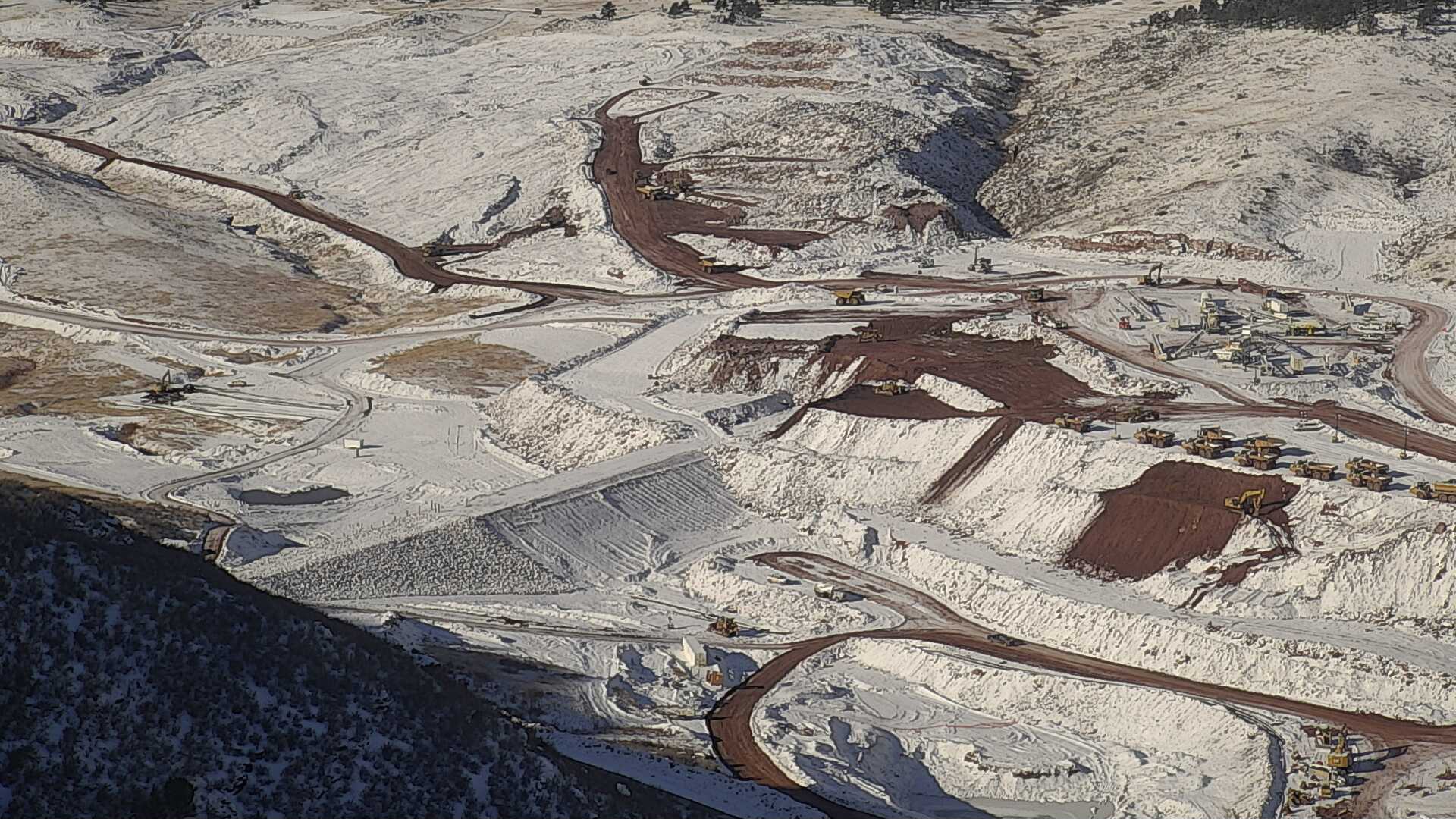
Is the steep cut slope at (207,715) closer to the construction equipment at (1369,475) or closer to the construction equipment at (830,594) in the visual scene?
the construction equipment at (830,594)

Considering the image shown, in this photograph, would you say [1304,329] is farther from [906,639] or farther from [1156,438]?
[906,639]

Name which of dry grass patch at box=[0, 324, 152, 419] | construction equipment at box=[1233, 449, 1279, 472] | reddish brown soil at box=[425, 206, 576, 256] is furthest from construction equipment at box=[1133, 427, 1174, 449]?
reddish brown soil at box=[425, 206, 576, 256]

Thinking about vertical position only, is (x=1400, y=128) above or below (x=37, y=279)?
above

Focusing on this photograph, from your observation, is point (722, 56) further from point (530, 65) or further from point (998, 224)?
point (998, 224)

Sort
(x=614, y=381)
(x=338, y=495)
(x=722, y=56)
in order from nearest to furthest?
(x=338, y=495), (x=614, y=381), (x=722, y=56)

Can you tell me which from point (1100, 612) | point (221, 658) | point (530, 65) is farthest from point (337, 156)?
point (221, 658)

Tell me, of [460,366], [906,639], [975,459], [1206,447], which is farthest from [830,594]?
[460,366]

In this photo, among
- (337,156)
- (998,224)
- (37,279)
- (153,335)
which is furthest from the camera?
(337,156)
